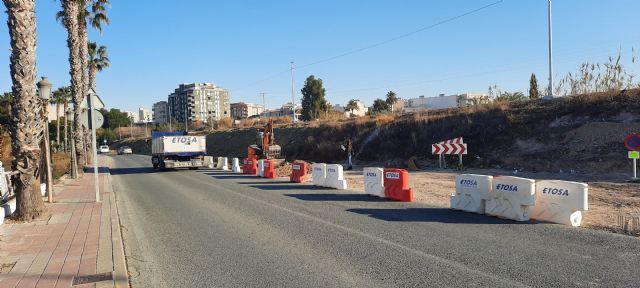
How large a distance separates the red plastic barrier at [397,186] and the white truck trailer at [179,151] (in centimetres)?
1917

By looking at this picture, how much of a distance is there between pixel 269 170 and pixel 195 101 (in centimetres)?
16322

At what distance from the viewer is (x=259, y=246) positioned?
8.12 m

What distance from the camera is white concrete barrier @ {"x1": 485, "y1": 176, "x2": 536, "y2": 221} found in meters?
9.79

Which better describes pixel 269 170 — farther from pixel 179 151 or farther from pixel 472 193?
pixel 472 193

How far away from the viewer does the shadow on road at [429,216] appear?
10011mm

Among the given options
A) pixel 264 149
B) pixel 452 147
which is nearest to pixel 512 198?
pixel 452 147

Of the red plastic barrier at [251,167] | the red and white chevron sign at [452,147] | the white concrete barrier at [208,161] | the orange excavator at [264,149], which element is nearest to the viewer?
the red and white chevron sign at [452,147]

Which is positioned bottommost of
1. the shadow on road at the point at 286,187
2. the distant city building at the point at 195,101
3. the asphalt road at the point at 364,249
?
the asphalt road at the point at 364,249

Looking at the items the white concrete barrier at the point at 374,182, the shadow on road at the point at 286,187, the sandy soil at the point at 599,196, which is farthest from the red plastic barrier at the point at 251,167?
the white concrete barrier at the point at 374,182

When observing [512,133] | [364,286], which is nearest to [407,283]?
[364,286]

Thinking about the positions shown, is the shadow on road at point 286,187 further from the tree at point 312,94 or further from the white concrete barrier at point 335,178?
the tree at point 312,94

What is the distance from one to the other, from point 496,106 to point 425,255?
26.7m

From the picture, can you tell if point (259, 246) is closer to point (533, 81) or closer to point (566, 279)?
point (566, 279)

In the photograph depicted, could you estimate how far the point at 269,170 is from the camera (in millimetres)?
23234
